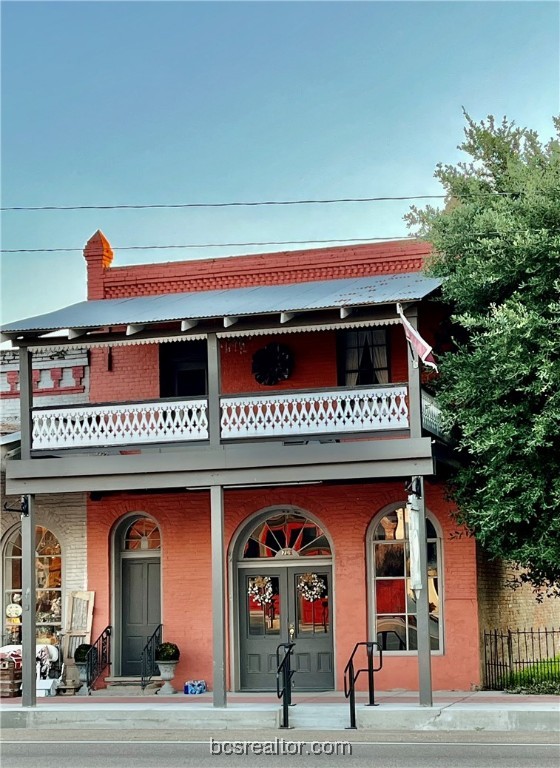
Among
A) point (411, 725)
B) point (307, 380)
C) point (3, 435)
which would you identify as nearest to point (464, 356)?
point (307, 380)

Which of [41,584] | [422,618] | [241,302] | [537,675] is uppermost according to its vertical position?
[241,302]

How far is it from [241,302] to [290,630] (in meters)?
5.96

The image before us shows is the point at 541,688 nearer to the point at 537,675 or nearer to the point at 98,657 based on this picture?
the point at 537,675

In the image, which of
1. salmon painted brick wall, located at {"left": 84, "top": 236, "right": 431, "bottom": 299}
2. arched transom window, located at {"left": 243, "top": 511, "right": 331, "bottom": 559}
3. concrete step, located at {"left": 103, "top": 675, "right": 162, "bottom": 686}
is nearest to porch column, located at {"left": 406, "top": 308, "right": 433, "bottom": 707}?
salmon painted brick wall, located at {"left": 84, "top": 236, "right": 431, "bottom": 299}

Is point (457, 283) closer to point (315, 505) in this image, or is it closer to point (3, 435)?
point (315, 505)

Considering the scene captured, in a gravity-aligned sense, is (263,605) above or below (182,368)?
below

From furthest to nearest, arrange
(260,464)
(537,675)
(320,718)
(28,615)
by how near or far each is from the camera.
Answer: (537,675) < (28,615) < (260,464) < (320,718)

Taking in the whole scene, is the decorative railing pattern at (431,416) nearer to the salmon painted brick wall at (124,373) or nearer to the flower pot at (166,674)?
the salmon painted brick wall at (124,373)

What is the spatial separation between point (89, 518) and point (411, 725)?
843 centimetres

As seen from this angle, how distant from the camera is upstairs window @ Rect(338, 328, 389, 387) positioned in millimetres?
22312

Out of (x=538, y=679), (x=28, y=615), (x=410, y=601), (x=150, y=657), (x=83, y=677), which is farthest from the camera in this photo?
(x=150, y=657)

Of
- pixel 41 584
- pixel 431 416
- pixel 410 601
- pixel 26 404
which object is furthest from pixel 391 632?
pixel 26 404

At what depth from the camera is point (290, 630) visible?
22375 mm

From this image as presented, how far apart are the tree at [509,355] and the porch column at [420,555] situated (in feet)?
2.94
